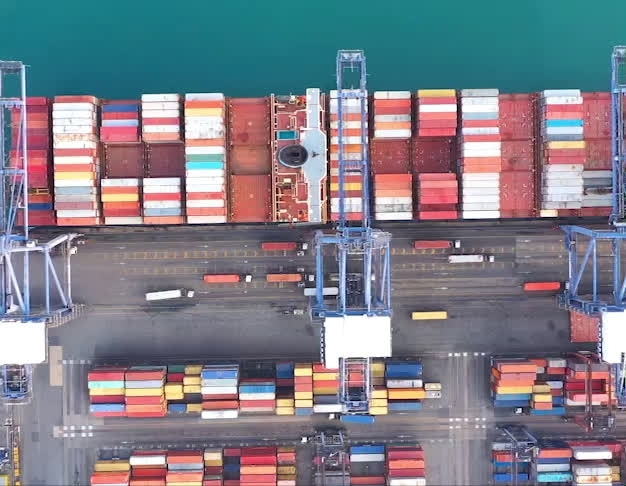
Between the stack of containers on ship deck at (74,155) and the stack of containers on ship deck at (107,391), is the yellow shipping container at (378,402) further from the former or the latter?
the stack of containers on ship deck at (74,155)

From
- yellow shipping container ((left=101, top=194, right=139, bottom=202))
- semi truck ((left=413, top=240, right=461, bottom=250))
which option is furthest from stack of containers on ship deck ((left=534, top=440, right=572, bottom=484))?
yellow shipping container ((left=101, top=194, right=139, bottom=202))

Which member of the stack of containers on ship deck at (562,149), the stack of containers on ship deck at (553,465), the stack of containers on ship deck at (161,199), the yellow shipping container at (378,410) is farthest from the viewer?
the stack of containers on ship deck at (553,465)

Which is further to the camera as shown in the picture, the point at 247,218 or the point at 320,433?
the point at 320,433

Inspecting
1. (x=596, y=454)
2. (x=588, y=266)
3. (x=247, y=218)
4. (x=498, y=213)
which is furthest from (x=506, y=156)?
(x=596, y=454)

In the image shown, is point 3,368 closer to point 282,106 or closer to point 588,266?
point 282,106

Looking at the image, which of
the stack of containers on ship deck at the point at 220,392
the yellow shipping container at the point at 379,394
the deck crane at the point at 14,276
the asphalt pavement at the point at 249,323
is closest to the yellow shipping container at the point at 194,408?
the stack of containers on ship deck at the point at 220,392

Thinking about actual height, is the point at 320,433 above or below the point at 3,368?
below
